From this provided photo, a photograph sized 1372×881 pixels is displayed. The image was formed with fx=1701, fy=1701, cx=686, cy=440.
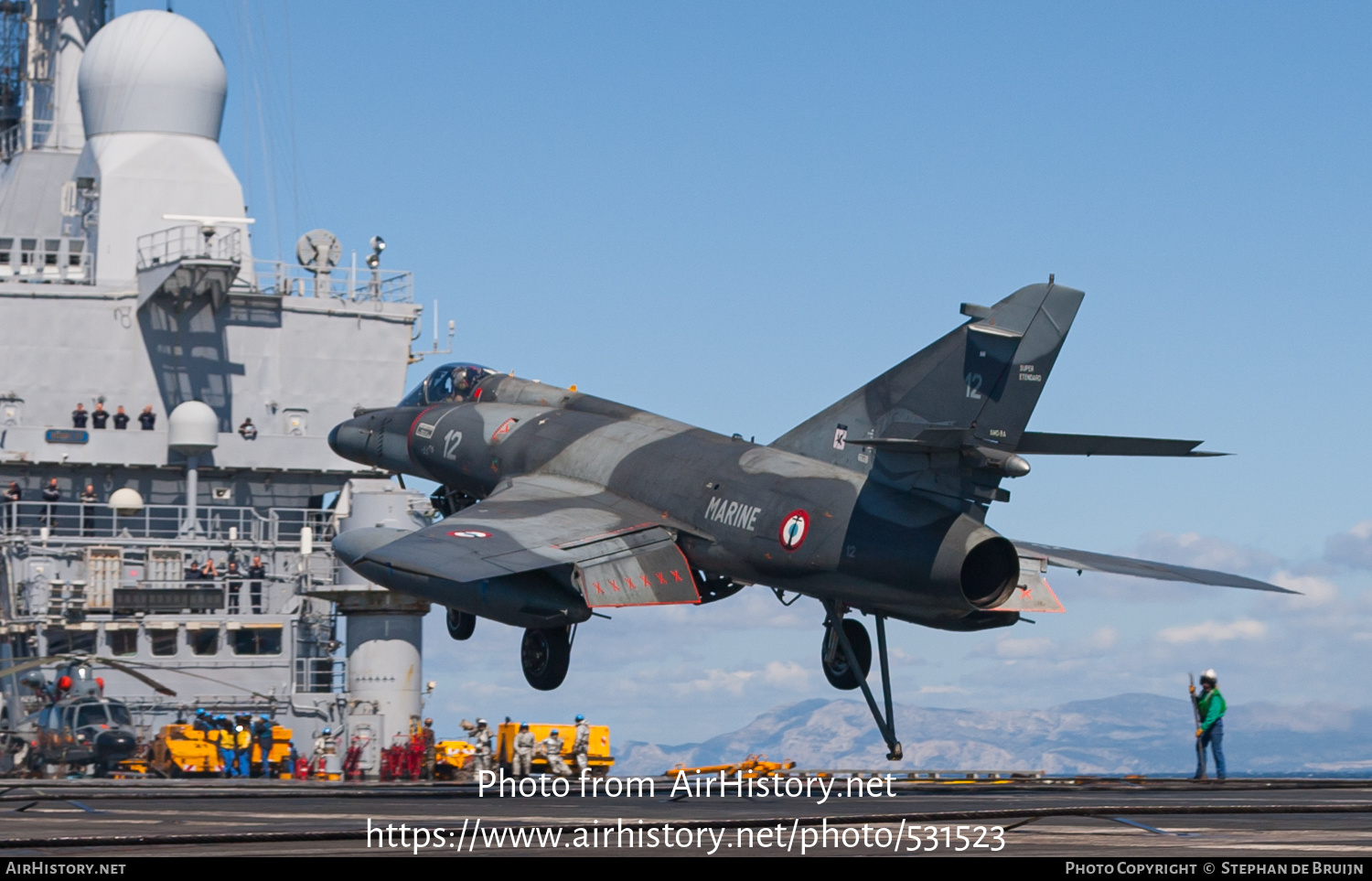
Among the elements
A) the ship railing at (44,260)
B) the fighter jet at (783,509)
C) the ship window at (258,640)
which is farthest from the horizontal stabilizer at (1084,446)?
the ship railing at (44,260)

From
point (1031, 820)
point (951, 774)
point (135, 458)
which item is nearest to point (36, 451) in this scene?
point (135, 458)

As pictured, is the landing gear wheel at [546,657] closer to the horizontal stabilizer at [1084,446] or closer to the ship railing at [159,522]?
the horizontal stabilizer at [1084,446]

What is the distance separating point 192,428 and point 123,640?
6.19m

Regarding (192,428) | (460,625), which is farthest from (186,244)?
(460,625)

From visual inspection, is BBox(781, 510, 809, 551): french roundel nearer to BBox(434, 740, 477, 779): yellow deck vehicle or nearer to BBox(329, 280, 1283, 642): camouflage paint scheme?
BBox(329, 280, 1283, 642): camouflage paint scheme

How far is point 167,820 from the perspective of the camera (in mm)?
18016

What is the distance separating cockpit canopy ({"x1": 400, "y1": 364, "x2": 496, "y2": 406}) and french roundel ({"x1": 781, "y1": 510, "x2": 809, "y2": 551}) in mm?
8956

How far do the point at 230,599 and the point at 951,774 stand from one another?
2307cm

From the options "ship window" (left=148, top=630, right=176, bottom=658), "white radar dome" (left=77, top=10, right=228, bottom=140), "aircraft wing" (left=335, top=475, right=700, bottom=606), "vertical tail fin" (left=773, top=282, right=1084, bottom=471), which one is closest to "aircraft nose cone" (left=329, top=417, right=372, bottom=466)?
"aircraft wing" (left=335, top=475, right=700, bottom=606)

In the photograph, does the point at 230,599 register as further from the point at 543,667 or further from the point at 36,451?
the point at 543,667

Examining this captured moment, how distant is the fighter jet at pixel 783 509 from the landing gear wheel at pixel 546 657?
0.04m

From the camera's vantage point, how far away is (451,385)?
3156cm

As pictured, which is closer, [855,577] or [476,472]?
[855,577]

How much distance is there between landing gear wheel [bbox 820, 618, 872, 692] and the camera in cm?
2670
